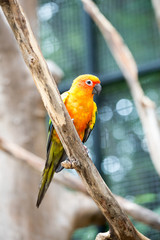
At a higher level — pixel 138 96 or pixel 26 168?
pixel 138 96

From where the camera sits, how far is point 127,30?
439 centimetres

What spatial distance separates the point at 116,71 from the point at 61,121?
248 cm

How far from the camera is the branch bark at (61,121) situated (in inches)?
73.9

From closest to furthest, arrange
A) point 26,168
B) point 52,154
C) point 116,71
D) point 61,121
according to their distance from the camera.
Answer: point 61,121, point 52,154, point 26,168, point 116,71

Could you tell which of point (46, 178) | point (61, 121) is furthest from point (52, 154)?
point (61, 121)

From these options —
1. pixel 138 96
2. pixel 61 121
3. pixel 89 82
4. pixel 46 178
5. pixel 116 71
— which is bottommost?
pixel 116 71

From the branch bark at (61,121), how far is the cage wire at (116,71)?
1.83 m

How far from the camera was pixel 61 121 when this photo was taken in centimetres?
195

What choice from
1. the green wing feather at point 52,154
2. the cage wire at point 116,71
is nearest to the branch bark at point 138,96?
the cage wire at point 116,71

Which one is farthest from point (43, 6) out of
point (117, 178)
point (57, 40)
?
point (117, 178)

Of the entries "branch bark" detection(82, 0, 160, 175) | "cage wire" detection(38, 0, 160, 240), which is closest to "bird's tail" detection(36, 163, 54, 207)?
"branch bark" detection(82, 0, 160, 175)

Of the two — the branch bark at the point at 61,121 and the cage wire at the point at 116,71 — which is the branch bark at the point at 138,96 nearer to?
the cage wire at the point at 116,71

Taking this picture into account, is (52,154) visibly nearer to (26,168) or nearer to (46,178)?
(46,178)

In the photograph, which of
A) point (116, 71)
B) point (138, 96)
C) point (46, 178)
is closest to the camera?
point (46, 178)
